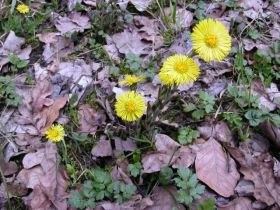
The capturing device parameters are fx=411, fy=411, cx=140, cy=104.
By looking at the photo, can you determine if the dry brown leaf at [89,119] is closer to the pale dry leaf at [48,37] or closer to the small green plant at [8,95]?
the small green plant at [8,95]

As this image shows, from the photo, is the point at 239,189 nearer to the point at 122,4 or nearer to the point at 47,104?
the point at 47,104

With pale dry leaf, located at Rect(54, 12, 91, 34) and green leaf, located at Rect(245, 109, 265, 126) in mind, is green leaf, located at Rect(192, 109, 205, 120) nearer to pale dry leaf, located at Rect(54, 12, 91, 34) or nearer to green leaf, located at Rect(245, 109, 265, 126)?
green leaf, located at Rect(245, 109, 265, 126)

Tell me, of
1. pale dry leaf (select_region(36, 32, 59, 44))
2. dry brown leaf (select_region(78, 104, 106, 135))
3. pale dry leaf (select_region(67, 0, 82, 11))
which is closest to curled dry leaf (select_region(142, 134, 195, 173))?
dry brown leaf (select_region(78, 104, 106, 135))

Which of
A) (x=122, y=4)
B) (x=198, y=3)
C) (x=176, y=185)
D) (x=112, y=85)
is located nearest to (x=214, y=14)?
(x=198, y=3)

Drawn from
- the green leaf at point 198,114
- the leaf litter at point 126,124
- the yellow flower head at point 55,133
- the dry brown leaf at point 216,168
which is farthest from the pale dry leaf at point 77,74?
the dry brown leaf at point 216,168

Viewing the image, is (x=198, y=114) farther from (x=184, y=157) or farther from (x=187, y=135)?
(x=184, y=157)

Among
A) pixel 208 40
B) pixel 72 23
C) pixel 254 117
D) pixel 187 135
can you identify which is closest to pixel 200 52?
pixel 208 40
